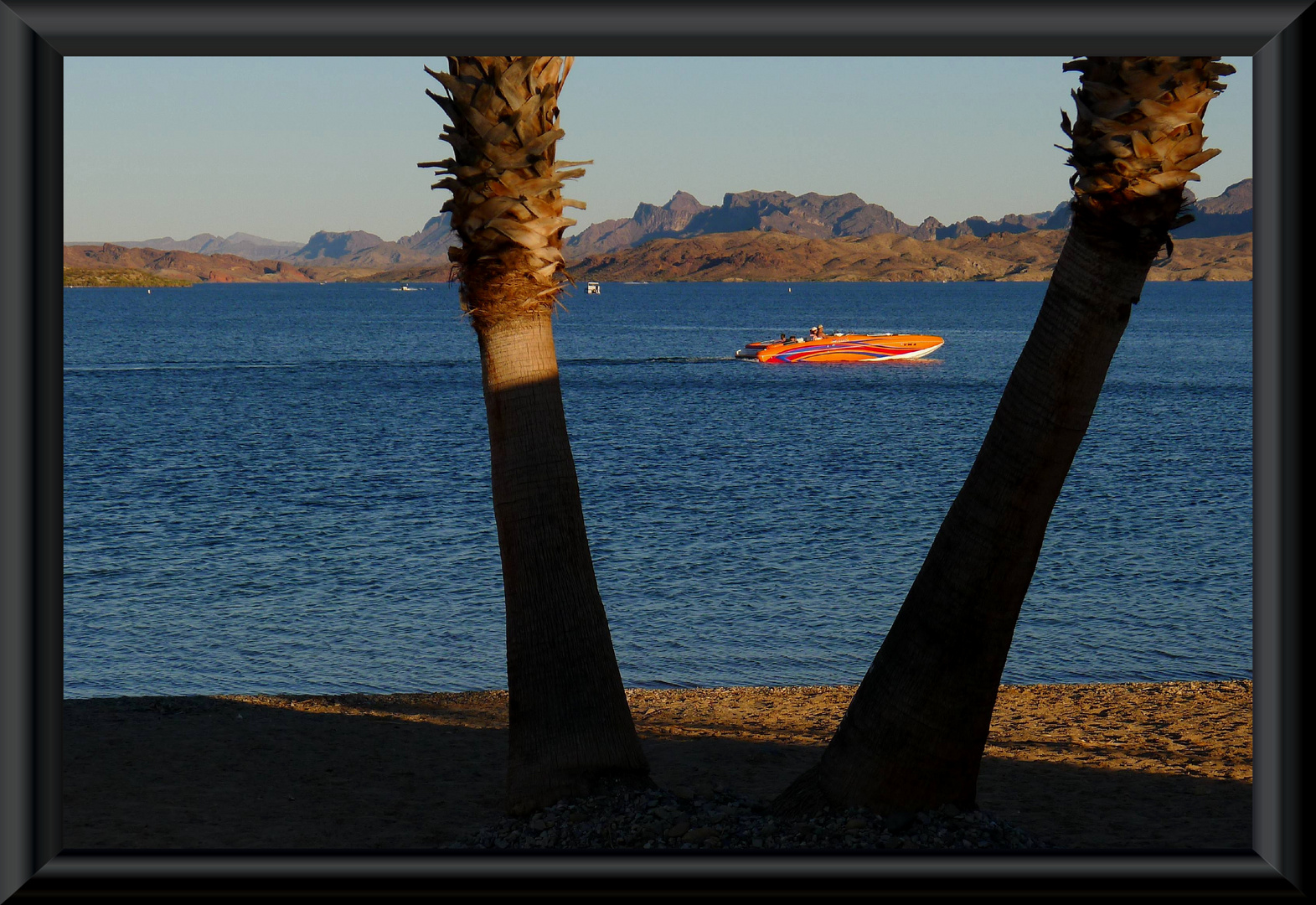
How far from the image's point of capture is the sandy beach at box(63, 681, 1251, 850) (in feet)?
25.1

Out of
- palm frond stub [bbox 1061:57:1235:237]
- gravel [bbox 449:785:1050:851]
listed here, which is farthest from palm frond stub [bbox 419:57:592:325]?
gravel [bbox 449:785:1050:851]

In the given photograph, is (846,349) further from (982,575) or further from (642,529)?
(982,575)

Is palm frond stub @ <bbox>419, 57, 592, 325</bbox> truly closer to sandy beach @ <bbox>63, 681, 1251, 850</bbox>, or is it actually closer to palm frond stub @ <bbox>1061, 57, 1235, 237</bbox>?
palm frond stub @ <bbox>1061, 57, 1235, 237</bbox>

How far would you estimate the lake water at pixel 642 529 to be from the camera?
16.5 m

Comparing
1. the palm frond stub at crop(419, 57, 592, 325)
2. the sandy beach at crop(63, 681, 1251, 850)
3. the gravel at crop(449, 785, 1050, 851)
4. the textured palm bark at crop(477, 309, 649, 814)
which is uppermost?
the palm frond stub at crop(419, 57, 592, 325)

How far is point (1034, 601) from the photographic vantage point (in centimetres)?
1931

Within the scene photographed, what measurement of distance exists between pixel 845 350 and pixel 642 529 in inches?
2075

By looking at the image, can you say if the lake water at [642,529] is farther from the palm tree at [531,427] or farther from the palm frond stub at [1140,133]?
the palm frond stub at [1140,133]

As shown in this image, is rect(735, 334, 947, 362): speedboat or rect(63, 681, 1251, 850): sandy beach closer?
rect(63, 681, 1251, 850): sandy beach
